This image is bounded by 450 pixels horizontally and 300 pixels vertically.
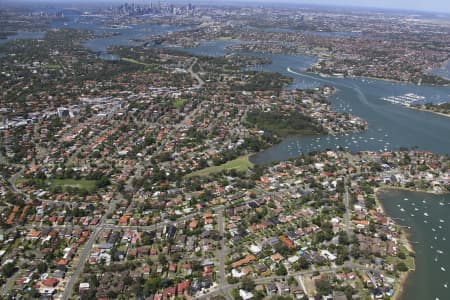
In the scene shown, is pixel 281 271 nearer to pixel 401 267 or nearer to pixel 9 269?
pixel 401 267

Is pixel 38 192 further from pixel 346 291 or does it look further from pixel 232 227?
pixel 346 291

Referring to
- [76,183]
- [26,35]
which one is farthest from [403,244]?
[26,35]

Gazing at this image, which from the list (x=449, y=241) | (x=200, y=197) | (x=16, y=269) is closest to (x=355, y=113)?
(x=449, y=241)

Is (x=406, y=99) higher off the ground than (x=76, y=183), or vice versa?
(x=406, y=99)

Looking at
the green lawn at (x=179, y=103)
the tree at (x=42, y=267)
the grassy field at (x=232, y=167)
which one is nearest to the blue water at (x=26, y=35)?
the green lawn at (x=179, y=103)

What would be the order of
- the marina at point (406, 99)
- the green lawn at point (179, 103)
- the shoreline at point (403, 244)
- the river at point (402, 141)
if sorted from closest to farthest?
1. the shoreline at point (403, 244)
2. the river at point (402, 141)
3. the green lawn at point (179, 103)
4. the marina at point (406, 99)

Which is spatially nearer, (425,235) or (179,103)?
(425,235)

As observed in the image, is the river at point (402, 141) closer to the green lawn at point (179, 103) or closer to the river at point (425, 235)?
the river at point (425, 235)

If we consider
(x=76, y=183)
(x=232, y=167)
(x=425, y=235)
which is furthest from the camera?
(x=232, y=167)
